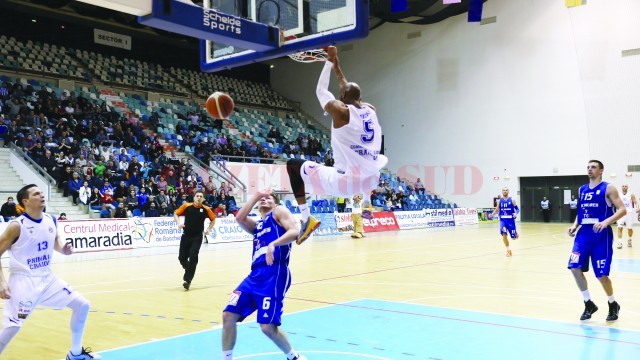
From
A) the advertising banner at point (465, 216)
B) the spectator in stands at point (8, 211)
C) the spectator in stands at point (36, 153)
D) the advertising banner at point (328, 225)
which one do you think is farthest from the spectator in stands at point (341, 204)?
the spectator in stands at point (8, 211)

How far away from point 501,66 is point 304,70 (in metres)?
13.4

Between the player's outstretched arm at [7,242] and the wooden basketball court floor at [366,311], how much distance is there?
1.21 m

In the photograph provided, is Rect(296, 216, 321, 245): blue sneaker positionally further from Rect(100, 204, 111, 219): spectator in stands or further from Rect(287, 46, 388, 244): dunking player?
Rect(100, 204, 111, 219): spectator in stands

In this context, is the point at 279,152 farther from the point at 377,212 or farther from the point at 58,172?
the point at 58,172

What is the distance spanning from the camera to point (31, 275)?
17.6 ft

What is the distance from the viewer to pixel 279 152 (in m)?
30.5

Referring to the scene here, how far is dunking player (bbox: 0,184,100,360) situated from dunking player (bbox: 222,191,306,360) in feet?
5.33

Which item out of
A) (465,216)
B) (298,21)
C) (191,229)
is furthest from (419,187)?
(298,21)

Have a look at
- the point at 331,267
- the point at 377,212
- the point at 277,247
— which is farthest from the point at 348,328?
the point at 377,212

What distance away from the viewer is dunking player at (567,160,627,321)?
7.59 metres

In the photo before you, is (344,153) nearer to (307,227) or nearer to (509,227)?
(307,227)

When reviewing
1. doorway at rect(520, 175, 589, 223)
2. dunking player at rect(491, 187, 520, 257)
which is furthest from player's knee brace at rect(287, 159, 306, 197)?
doorway at rect(520, 175, 589, 223)

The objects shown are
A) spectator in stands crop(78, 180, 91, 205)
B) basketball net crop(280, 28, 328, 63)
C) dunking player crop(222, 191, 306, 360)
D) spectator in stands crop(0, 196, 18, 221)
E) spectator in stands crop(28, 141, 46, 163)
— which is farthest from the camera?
spectator in stands crop(28, 141, 46, 163)

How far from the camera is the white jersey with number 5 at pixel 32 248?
530cm
